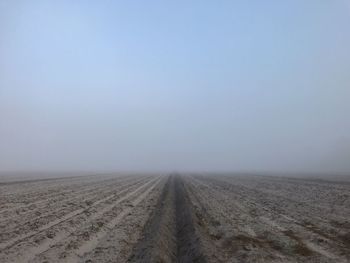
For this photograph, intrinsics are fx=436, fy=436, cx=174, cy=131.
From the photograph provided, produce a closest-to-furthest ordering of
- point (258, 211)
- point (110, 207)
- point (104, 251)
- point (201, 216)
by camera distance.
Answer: point (104, 251), point (201, 216), point (258, 211), point (110, 207)

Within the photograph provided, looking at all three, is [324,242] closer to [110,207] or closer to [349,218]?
[349,218]

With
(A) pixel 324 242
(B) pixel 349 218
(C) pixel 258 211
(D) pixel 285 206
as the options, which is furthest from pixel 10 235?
(D) pixel 285 206

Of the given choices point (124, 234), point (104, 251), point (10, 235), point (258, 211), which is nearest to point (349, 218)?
point (258, 211)

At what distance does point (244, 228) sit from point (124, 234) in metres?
3.62

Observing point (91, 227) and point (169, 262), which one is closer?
point (169, 262)

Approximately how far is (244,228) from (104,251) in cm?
489

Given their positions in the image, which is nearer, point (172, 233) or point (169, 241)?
point (169, 241)

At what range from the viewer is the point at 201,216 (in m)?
15.9

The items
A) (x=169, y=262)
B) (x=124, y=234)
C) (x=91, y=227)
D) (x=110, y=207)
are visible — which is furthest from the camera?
(x=110, y=207)

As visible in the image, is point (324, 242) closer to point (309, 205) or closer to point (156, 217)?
point (156, 217)

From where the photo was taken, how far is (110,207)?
18.4 m

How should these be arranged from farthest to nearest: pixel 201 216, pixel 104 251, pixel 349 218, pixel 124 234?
1. pixel 201 216
2. pixel 349 218
3. pixel 124 234
4. pixel 104 251

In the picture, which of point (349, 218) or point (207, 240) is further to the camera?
point (349, 218)

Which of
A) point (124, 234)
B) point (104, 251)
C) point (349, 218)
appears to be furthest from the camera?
point (349, 218)
